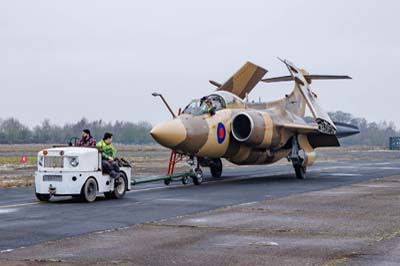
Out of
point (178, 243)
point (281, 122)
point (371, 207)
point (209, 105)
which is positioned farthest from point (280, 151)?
point (178, 243)

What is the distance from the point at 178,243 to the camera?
32.9 ft

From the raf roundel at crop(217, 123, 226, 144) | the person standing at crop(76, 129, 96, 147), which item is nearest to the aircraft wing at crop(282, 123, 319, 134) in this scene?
A: the raf roundel at crop(217, 123, 226, 144)

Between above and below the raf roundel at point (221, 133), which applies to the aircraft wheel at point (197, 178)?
below

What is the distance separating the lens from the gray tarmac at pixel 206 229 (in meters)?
8.86

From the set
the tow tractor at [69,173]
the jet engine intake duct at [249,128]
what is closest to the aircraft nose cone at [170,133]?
the jet engine intake duct at [249,128]

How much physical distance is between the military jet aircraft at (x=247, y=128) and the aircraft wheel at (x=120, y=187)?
3357 mm

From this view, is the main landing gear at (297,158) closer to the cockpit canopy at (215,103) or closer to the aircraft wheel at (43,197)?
the cockpit canopy at (215,103)

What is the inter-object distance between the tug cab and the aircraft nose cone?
4390 mm

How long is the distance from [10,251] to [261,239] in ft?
12.6

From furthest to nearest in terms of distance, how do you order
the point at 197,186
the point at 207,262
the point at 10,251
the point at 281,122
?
the point at 281,122 < the point at 197,186 < the point at 10,251 < the point at 207,262

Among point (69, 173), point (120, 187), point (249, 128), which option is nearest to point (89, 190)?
point (69, 173)

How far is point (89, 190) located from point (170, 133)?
515 centimetres

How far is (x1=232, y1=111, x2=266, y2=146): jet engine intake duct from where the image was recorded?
24.4 metres

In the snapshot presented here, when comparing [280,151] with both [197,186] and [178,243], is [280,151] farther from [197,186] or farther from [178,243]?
[178,243]
